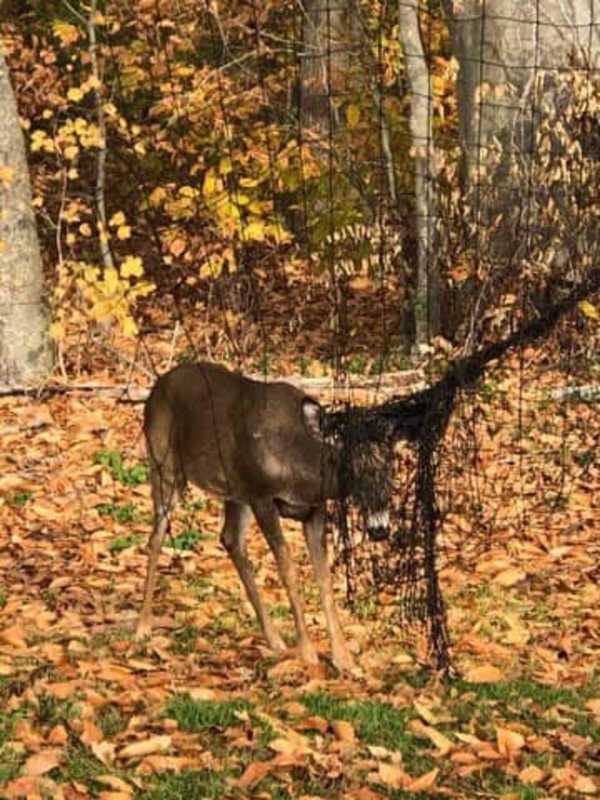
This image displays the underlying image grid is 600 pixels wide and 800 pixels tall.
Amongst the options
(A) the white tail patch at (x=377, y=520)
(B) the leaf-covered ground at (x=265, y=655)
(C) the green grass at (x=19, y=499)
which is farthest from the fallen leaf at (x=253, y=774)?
(C) the green grass at (x=19, y=499)

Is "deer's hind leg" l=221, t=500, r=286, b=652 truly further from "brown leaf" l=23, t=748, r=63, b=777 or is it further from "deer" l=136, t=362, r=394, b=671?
"brown leaf" l=23, t=748, r=63, b=777

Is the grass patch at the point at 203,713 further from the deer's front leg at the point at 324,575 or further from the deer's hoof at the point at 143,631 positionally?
the deer's hoof at the point at 143,631

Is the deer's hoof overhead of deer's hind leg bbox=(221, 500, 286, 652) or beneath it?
beneath

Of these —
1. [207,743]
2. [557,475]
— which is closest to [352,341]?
[557,475]

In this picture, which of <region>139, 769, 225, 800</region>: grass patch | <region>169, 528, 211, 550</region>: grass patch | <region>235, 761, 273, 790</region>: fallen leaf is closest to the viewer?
<region>139, 769, 225, 800</region>: grass patch

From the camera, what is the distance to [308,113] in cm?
1628

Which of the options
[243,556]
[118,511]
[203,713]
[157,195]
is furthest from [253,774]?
[157,195]

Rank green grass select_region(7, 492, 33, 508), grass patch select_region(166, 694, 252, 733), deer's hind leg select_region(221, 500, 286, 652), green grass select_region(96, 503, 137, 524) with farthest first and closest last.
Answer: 1. green grass select_region(7, 492, 33, 508)
2. green grass select_region(96, 503, 137, 524)
3. deer's hind leg select_region(221, 500, 286, 652)
4. grass patch select_region(166, 694, 252, 733)

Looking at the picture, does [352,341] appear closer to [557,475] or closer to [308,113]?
[557,475]

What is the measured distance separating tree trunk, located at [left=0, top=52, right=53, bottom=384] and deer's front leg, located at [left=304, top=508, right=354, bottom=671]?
19.9ft

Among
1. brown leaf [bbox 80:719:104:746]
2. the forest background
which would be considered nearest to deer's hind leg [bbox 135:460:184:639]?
the forest background

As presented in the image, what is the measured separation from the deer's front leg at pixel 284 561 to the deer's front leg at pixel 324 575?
0.11 m

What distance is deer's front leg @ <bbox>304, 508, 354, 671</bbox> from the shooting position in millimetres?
6797

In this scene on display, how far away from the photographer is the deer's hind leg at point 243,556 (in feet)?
23.6
